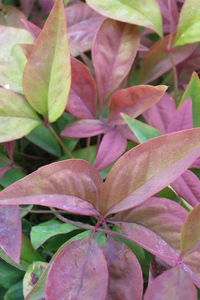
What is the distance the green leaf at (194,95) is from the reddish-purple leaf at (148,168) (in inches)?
6.3

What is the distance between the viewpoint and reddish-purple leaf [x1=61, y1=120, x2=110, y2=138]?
22.1 inches

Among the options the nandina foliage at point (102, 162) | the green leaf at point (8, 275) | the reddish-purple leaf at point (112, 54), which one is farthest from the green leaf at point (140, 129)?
the green leaf at point (8, 275)

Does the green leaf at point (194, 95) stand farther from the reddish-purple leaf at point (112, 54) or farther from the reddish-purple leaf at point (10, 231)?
the reddish-purple leaf at point (10, 231)

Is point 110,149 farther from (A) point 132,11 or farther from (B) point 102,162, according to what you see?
(A) point 132,11

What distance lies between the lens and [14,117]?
53 cm

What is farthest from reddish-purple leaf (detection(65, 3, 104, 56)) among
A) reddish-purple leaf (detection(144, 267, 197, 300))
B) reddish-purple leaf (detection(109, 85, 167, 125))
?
reddish-purple leaf (detection(144, 267, 197, 300))

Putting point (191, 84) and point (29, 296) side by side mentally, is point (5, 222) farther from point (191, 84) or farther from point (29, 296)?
point (191, 84)

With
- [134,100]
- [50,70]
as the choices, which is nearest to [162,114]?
[134,100]

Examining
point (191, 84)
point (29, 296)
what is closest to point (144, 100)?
point (191, 84)

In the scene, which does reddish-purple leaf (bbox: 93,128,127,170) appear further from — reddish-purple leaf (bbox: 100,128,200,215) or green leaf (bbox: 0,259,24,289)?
green leaf (bbox: 0,259,24,289)

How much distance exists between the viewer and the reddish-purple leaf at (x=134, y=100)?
1.72ft

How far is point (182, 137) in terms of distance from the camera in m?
0.39

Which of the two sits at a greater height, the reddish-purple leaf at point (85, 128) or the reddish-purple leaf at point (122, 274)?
the reddish-purple leaf at point (85, 128)

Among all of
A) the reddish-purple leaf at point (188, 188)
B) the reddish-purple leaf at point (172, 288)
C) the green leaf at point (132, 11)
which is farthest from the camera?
the green leaf at point (132, 11)
